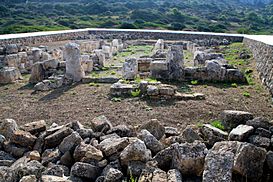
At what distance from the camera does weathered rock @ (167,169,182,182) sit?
4854 mm

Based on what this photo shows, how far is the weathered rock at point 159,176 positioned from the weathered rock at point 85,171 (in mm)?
1175

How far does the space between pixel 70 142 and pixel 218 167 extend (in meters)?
3.21

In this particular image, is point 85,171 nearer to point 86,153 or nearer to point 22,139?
point 86,153

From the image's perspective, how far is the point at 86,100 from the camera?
437 inches

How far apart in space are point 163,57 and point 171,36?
16004 millimetres

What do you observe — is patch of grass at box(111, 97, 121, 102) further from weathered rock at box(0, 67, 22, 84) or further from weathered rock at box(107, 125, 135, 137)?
weathered rock at box(0, 67, 22, 84)

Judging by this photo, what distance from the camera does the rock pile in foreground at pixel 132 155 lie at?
510cm

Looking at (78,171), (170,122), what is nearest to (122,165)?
(78,171)

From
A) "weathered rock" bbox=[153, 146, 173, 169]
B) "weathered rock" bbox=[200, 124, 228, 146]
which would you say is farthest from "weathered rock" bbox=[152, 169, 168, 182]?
"weathered rock" bbox=[200, 124, 228, 146]

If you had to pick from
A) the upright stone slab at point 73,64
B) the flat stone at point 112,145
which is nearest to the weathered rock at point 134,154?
the flat stone at point 112,145

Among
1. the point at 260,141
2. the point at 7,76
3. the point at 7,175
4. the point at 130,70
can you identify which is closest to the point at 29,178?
the point at 7,175

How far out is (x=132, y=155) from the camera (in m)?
5.66

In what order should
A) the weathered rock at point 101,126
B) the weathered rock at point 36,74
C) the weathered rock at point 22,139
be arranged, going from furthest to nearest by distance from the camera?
the weathered rock at point 36,74 < the weathered rock at point 101,126 < the weathered rock at point 22,139

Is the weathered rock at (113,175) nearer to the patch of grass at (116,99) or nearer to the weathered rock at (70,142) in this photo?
the weathered rock at (70,142)
